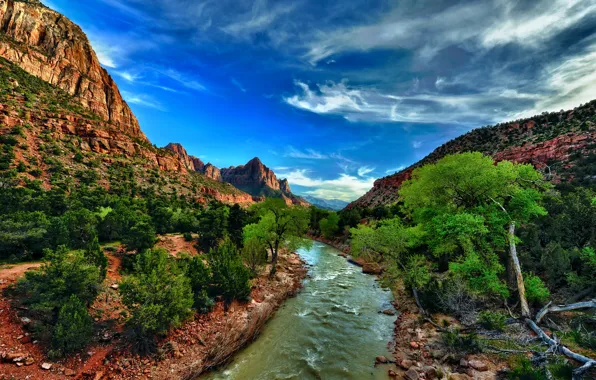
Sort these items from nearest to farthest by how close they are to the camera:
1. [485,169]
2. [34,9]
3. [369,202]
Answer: [485,169] → [34,9] → [369,202]

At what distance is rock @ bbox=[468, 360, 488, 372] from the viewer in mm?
11594

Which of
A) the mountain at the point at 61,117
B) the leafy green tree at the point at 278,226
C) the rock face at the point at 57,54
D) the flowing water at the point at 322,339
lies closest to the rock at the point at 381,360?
the flowing water at the point at 322,339

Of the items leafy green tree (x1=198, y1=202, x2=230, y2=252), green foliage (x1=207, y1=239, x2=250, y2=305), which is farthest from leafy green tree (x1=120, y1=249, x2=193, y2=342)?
leafy green tree (x1=198, y1=202, x2=230, y2=252)

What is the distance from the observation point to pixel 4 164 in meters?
42.6

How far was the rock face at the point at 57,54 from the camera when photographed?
77250mm

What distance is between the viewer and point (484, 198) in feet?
56.9

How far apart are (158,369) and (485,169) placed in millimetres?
23915

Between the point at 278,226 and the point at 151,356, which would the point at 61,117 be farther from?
the point at 151,356

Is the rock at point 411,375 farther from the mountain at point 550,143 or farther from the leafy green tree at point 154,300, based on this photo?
the mountain at point 550,143

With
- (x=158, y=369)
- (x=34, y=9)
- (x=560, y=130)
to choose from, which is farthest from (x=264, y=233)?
(x=34, y=9)

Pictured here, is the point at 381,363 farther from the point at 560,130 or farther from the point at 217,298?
the point at 560,130

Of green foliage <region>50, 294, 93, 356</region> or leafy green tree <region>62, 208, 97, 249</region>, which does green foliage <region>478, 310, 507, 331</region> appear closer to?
green foliage <region>50, 294, 93, 356</region>

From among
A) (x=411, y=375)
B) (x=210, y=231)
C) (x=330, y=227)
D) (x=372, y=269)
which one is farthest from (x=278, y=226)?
(x=330, y=227)

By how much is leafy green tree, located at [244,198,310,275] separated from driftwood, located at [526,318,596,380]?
70.0ft
